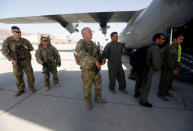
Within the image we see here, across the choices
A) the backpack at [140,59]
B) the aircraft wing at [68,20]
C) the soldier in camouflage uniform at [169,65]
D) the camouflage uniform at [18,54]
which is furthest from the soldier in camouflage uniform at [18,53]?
the aircraft wing at [68,20]

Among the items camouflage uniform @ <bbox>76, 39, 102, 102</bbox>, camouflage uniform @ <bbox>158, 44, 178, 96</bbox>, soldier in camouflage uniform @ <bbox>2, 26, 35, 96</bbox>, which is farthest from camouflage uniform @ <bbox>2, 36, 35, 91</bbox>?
camouflage uniform @ <bbox>158, 44, 178, 96</bbox>

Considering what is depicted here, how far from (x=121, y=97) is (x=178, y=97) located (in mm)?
1437

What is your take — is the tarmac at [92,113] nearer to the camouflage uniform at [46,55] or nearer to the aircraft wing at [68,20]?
the camouflage uniform at [46,55]

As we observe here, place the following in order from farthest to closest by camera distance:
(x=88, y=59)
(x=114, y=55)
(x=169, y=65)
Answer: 1. (x=114, y=55)
2. (x=169, y=65)
3. (x=88, y=59)

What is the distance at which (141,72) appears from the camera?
2.26 meters

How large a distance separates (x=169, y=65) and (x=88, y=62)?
1.87 metres

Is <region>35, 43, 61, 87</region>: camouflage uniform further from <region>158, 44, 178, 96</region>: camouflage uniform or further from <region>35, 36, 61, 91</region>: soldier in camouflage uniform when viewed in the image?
<region>158, 44, 178, 96</region>: camouflage uniform

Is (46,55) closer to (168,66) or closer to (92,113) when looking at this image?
(92,113)

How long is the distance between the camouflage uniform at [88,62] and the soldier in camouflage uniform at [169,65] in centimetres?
161

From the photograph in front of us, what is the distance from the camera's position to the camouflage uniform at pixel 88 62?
6.15 feet

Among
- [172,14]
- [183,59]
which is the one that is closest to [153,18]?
[172,14]

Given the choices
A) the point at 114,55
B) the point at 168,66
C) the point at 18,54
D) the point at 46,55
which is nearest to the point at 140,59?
the point at 114,55

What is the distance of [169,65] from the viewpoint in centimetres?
231

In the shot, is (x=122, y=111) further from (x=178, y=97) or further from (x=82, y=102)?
(x=178, y=97)
